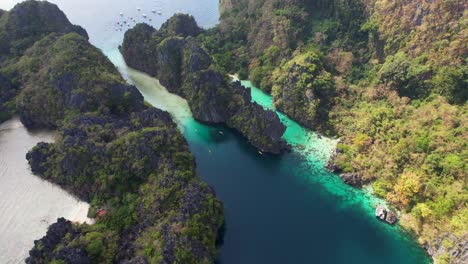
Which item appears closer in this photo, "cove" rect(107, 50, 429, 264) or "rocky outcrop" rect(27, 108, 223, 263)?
"rocky outcrop" rect(27, 108, 223, 263)

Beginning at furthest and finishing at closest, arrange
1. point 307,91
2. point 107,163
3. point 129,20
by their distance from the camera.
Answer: point 129,20 < point 307,91 < point 107,163

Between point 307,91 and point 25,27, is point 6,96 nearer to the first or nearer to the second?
point 25,27

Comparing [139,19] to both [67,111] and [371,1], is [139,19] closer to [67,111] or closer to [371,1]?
[67,111]

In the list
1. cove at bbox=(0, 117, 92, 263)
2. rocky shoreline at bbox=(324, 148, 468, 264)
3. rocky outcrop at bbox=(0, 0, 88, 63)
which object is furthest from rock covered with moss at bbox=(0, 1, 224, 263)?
rocky shoreline at bbox=(324, 148, 468, 264)

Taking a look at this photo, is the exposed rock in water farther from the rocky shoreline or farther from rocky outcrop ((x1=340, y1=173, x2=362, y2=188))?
rocky outcrop ((x1=340, y1=173, x2=362, y2=188))

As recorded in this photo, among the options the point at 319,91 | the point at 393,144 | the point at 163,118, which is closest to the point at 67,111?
the point at 163,118

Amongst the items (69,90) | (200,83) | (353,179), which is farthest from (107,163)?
(353,179)
